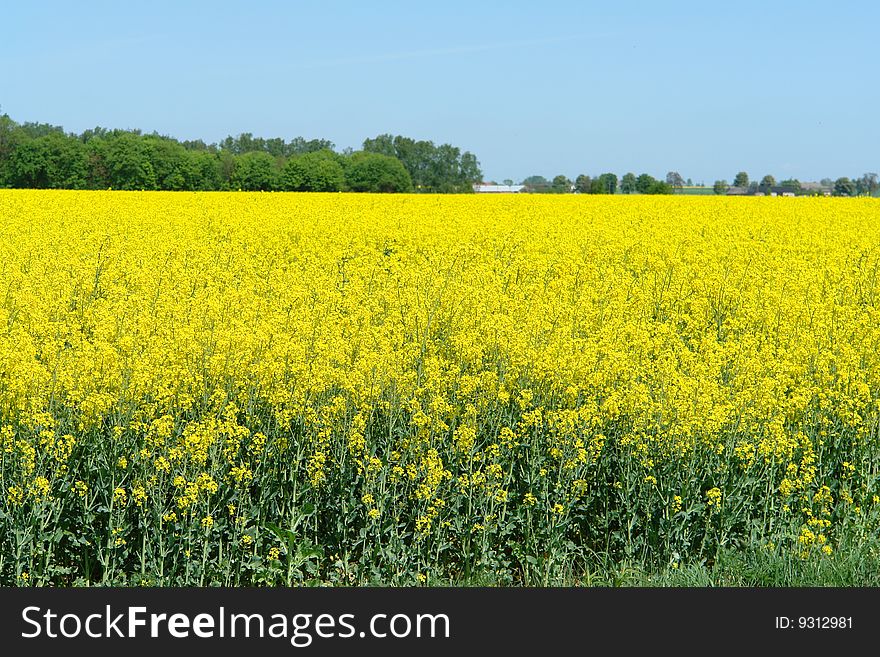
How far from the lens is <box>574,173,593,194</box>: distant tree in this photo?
7281 centimetres

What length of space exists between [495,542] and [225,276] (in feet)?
25.4

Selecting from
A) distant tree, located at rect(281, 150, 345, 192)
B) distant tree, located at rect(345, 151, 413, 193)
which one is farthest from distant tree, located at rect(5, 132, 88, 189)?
distant tree, located at rect(345, 151, 413, 193)

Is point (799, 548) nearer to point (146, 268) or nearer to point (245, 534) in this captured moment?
point (245, 534)

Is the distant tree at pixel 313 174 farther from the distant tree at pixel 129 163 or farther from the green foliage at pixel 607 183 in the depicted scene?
the green foliage at pixel 607 183

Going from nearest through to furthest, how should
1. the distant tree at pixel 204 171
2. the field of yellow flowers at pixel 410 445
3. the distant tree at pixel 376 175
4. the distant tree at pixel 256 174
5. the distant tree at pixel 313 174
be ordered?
the field of yellow flowers at pixel 410 445 → the distant tree at pixel 313 174 → the distant tree at pixel 204 171 → the distant tree at pixel 376 175 → the distant tree at pixel 256 174

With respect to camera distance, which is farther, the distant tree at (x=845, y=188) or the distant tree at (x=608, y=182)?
the distant tree at (x=608, y=182)

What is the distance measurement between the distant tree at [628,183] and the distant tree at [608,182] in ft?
1.99

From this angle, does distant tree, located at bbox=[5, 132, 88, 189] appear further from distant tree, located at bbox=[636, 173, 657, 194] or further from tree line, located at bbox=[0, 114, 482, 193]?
distant tree, located at bbox=[636, 173, 657, 194]

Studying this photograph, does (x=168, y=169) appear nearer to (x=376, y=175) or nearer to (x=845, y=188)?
(x=376, y=175)

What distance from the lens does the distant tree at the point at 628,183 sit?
74.2 m

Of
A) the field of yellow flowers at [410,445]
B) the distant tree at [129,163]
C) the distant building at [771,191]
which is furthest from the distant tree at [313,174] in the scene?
the field of yellow flowers at [410,445]

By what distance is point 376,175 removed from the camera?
8150cm

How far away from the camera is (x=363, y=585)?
5.98 m

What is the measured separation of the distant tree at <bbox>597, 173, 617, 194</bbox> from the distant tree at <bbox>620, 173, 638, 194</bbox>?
0.61 meters
